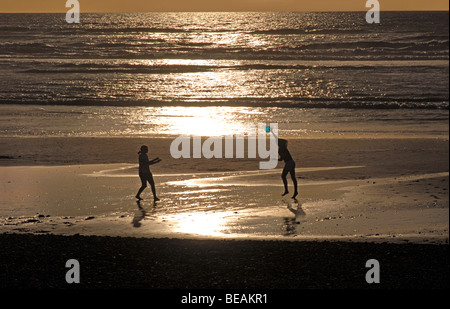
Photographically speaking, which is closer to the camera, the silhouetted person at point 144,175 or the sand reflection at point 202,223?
the sand reflection at point 202,223

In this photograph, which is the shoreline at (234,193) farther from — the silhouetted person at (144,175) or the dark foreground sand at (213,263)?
the dark foreground sand at (213,263)

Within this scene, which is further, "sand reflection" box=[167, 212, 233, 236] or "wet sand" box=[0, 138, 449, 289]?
"sand reflection" box=[167, 212, 233, 236]

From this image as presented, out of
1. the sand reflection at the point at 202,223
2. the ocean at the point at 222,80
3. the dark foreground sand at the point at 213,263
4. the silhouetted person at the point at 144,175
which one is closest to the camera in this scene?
the dark foreground sand at the point at 213,263

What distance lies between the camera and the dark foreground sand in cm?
906

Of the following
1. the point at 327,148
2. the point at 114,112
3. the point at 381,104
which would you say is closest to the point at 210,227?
the point at 327,148

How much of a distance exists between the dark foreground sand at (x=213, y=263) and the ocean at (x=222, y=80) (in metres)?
14.8

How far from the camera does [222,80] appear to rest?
46.7 meters
